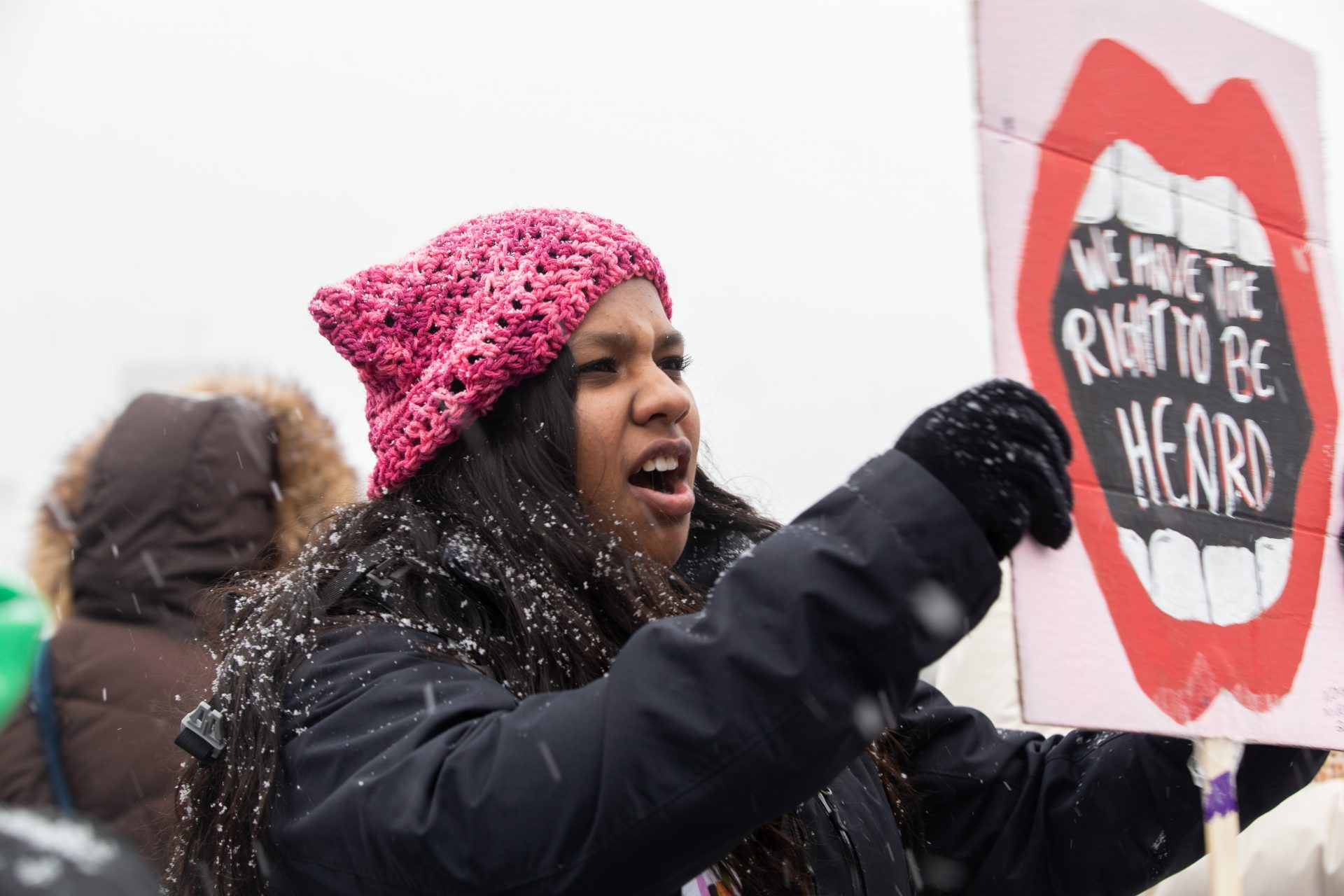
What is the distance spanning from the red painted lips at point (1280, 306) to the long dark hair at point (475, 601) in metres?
0.50

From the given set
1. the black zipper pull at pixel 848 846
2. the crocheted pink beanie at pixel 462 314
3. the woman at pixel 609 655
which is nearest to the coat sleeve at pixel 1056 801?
the woman at pixel 609 655

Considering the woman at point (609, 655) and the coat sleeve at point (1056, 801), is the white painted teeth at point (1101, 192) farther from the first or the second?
the coat sleeve at point (1056, 801)

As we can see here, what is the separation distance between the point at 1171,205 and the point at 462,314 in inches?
38.9

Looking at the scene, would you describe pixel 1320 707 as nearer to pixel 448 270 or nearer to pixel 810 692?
pixel 810 692

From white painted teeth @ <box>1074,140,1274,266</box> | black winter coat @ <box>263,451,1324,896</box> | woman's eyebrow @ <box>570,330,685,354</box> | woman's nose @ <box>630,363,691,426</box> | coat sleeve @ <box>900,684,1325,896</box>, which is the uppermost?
white painted teeth @ <box>1074,140,1274,266</box>

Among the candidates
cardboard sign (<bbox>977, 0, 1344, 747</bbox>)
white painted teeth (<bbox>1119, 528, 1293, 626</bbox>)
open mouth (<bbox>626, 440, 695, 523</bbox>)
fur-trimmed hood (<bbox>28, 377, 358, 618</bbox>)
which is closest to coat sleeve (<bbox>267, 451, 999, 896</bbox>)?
cardboard sign (<bbox>977, 0, 1344, 747</bbox>)

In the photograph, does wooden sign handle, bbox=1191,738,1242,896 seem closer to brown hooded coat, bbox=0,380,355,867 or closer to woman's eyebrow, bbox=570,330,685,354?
woman's eyebrow, bbox=570,330,685,354

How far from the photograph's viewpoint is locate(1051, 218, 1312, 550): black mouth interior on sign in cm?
132

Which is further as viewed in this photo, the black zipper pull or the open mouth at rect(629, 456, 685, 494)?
the open mouth at rect(629, 456, 685, 494)

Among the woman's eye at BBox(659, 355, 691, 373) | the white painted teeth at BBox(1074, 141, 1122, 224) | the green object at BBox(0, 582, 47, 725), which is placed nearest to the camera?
the green object at BBox(0, 582, 47, 725)

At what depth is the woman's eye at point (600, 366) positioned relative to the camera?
1.71m

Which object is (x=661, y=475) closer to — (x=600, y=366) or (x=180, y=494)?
(x=600, y=366)

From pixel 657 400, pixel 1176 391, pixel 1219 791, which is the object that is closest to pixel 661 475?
pixel 657 400

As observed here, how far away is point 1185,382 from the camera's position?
1425 millimetres
